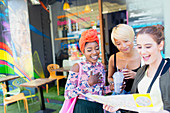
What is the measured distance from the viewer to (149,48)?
1.17 metres

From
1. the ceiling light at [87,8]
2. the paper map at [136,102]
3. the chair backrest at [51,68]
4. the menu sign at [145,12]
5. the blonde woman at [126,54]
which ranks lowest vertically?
A: the chair backrest at [51,68]

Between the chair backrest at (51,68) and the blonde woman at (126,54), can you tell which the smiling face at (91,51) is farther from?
the chair backrest at (51,68)

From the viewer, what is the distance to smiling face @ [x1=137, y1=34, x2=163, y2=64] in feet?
3.79

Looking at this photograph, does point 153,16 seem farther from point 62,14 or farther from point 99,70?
point 62,14

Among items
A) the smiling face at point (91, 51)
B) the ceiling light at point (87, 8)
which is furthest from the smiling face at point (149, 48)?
the ceiling light at point (87, 8)

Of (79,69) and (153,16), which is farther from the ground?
(153,16)

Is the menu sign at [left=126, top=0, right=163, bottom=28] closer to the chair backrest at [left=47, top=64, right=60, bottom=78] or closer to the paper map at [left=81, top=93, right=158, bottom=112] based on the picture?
the paper map at [left=81, top=93, right=158, bottom=112]

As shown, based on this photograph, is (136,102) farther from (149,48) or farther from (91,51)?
(91,51)

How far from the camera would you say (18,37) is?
534cm

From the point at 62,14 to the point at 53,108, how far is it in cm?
369

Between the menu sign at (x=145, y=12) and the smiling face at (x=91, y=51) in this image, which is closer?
the smiling face at (x=91, y=51)

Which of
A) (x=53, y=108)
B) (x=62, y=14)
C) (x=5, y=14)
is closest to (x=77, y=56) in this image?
(x=62, y=14)

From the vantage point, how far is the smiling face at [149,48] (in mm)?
1156

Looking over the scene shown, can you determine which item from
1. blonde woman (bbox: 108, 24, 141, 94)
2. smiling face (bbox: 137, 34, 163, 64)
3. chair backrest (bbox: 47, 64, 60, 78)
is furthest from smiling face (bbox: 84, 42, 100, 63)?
chair backrest (bbox: 47, 64, 60, 78)
